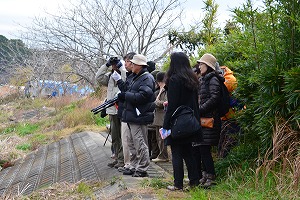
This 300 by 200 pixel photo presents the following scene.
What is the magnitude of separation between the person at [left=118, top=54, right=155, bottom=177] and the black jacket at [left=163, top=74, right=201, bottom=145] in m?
0.89

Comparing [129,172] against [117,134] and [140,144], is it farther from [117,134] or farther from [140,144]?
[117,134]

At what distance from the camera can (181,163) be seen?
19.2ft

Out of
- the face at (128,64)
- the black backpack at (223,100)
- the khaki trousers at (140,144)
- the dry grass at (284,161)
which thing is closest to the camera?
the dry grass at (284,161)

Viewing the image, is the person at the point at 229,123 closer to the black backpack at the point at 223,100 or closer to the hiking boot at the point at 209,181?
the black backpack at the point at 223,100

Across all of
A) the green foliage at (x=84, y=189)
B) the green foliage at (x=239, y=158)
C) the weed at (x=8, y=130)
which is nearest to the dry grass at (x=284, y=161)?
the green foliage at (x=239, y=158)

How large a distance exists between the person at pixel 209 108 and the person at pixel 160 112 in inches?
79.1

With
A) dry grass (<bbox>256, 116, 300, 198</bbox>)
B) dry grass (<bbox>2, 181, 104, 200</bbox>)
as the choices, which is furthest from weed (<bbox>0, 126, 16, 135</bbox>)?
dry grass (<bbox>256, 116, 300, 198</bbox>)

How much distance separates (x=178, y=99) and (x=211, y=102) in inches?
22.1

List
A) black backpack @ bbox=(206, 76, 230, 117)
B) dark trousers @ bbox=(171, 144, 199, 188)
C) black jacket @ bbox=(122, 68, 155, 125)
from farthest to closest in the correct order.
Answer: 1. black jacket @ bbox=(122, 68, 155, 125)
2. black backpack @ bbox=(206, 76, 230, 117)
3. dark trousers @ bbox=(171, 144, 199, 188)

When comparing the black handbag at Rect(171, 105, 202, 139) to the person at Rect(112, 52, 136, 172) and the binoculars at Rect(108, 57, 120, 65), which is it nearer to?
the person at Rect(112, 52, 136, 172)

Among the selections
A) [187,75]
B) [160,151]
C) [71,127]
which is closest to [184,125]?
[187,75]

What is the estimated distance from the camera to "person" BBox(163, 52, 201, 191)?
5.68 m

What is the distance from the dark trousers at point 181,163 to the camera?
5844mm

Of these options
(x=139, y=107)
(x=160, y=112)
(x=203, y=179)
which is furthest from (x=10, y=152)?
(x=203, y=179)
